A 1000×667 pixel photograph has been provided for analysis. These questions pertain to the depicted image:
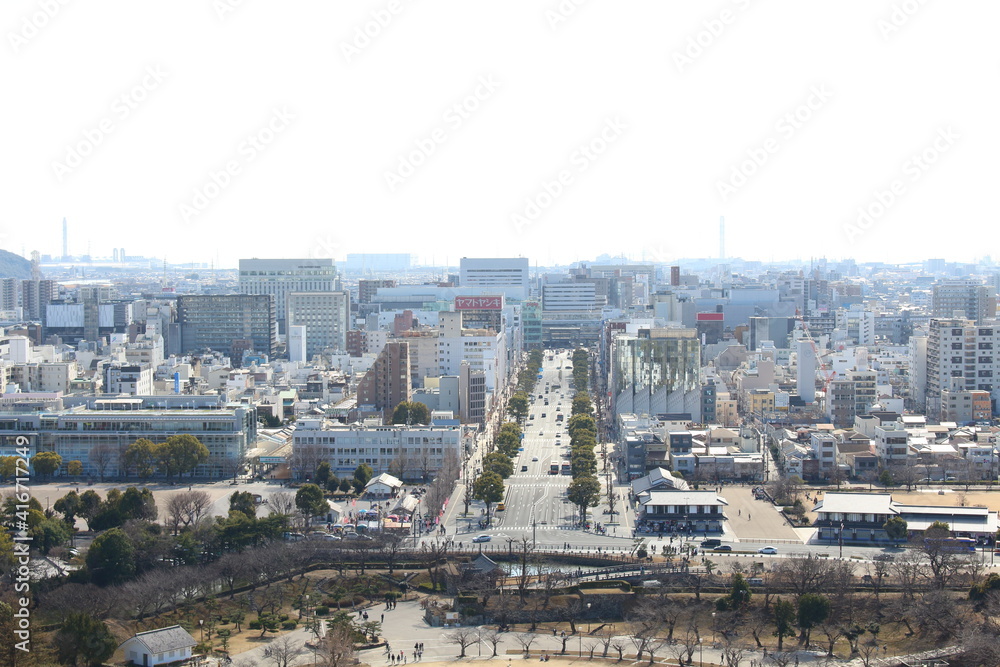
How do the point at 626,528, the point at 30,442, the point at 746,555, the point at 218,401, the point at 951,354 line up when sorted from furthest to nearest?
the point at 951,354
the point at 218,401
the point at 30,442
the point at 626,528
the point at 746,555

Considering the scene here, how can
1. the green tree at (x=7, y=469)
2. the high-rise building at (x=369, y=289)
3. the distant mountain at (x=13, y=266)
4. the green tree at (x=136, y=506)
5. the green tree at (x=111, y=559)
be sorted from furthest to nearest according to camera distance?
1. the distant mountain at (x=13, y=266)
2. the high-rise building at (x=369, y=289)
3. the green tree at (x=7, y=469)
4. the green tree at (x=136, y=506)
5. the green tree at (x=111, y=559)

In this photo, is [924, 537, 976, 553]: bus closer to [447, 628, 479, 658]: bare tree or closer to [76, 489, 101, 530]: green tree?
[447, 628, 479, 658]: bare tree

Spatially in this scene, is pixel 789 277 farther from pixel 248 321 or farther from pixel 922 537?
pixel 922 537

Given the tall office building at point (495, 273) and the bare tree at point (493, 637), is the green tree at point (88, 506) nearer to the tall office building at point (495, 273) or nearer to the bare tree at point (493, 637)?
the bare tree at point (493, 637)

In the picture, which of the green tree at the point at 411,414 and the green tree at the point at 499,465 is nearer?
the green tree at the point at 499,465

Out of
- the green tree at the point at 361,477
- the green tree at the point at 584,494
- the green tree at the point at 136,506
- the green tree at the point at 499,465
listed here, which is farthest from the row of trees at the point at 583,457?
the green tree at the point at 136,506

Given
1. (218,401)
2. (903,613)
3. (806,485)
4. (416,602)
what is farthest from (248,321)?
(903,613)
